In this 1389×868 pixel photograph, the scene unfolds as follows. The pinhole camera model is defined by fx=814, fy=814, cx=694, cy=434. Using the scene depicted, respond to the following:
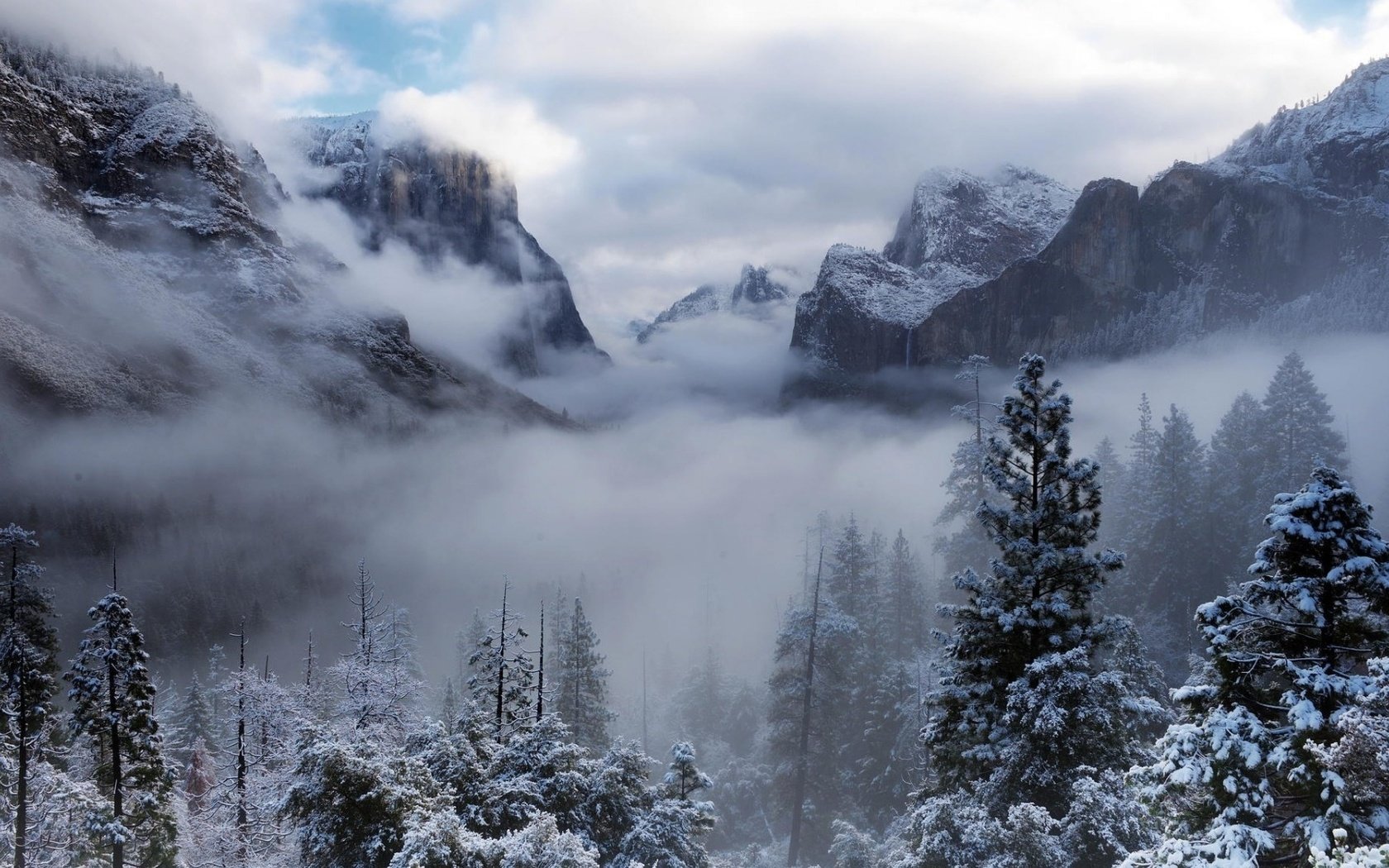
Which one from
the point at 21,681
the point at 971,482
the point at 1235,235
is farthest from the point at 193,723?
the point at 1235,235

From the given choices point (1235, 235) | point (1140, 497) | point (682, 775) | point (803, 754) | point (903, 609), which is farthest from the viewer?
point (1235, 235)

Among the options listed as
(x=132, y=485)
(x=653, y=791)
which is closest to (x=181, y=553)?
(x=132, y=485)

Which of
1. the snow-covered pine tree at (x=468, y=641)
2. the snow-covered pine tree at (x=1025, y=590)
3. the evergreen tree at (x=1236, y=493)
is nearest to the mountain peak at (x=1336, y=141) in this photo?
the evergreen tree at (x=1236, y=493)

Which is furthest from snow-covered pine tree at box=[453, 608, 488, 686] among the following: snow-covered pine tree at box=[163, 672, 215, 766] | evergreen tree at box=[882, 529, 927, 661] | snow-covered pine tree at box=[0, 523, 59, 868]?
snow-covered pine tree at box=[0, 523, 59, 868]

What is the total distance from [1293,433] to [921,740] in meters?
42.0

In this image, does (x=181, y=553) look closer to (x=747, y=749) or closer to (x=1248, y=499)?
(x=747, y=749)

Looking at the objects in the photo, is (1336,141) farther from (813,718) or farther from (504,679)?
(504,679)

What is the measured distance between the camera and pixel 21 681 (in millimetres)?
20594

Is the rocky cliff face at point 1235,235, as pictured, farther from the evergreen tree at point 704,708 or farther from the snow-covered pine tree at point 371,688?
the snow-covered pine tree at point 371,688

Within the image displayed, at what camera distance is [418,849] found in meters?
12.3

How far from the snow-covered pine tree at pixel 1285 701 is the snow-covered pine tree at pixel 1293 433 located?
42.5m

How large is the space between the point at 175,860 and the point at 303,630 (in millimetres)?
113101

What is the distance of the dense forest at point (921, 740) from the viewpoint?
29.7ft

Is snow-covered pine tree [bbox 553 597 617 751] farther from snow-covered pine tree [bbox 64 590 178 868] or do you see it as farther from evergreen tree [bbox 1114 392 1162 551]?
evergreen tree [bbox 1114 392 1162 551]
